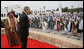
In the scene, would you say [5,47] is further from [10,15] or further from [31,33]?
[31,33]

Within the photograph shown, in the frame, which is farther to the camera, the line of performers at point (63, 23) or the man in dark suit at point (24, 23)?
the line of performers at point (63, 23)

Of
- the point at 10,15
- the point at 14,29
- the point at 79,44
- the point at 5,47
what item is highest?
the point at 10,15

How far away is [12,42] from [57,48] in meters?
1.45

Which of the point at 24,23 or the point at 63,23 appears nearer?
the point at 24,23

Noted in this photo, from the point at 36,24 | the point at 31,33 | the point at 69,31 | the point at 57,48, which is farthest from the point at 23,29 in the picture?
the point at 36,24

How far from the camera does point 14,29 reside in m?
3.77

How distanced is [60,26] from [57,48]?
637cm

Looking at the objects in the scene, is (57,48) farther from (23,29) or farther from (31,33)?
(31,33)

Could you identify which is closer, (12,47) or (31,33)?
(12,47)

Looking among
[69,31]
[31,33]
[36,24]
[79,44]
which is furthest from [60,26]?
[79,44]

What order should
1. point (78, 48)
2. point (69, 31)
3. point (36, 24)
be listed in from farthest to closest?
1. point (36, 24)
2. point (69, 31)
3. point (78, 48)

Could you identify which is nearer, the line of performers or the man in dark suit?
the man in dark suit

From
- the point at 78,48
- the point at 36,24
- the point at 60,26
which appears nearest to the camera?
the point at 78,48

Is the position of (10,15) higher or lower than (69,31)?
higher
